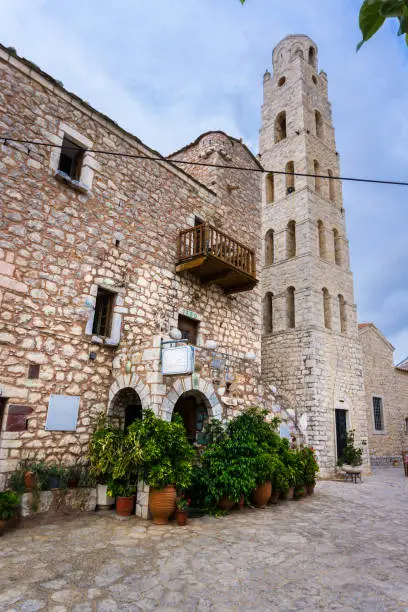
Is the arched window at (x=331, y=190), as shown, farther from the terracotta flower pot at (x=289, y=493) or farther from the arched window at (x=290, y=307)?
the terracotta flower pot at (x=289, y=493)

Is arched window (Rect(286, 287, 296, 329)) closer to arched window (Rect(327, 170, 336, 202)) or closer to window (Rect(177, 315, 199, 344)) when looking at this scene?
arched window (Rect(327, 170, 336, 202))

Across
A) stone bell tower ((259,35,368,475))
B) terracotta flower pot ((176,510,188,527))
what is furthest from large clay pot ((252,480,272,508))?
stone bell tower ((259,35,368,475))

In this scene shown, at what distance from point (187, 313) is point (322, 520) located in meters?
5.04

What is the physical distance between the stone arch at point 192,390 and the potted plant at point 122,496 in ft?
4.07

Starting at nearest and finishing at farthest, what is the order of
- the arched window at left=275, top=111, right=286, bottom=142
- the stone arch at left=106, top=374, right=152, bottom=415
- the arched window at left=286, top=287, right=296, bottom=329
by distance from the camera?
1. the stone arch at left=106, top=374, right=152, bottom=415
2. the arched window at left=286, top=287, right=296, bottom=329
3. the arched window at left=275, top=111, right=286, bottom=142

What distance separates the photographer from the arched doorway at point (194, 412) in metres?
7.27

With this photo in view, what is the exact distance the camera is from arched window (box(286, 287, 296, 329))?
15250 mm

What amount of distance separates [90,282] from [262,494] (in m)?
5.12

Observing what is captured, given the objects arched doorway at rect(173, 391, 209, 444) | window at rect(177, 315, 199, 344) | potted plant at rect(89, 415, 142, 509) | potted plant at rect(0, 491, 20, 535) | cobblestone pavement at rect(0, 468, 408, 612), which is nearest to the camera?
cobblestone pavement at rect(0, 468, 408, 612)

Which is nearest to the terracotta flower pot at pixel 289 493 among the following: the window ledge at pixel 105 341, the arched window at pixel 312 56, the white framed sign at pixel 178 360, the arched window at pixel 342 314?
the white framed sign at pixel 178 360

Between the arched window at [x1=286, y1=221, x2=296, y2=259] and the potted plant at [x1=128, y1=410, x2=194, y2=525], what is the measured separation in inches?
462

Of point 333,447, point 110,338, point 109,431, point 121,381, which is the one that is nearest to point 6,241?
point 110,338

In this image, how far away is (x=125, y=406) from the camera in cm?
743

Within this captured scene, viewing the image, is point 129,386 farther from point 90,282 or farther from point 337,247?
point 337,247
